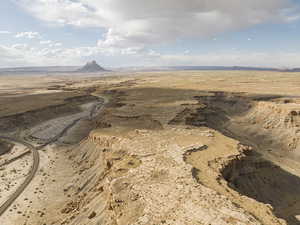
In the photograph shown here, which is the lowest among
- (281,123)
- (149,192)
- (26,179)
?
(26,179)

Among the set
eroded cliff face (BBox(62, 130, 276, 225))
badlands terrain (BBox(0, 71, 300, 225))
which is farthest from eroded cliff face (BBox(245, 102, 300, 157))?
eroded cliff face (BBox(62, 130, 276, 225))

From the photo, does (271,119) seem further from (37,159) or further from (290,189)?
(37,159)

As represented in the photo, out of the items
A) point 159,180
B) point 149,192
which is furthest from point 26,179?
point 149,192

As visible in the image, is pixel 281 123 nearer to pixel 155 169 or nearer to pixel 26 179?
pixel 155 169

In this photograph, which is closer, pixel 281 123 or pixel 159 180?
pixel 159 180

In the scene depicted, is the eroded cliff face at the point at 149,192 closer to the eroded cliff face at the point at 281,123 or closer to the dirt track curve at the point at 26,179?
the dirt track curve at the point at 26,179

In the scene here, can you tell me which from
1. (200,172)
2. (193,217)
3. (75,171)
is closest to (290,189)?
(200,172)

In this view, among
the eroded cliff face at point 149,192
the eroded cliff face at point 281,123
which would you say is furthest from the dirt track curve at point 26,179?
the eroded cliff face at point 281,123

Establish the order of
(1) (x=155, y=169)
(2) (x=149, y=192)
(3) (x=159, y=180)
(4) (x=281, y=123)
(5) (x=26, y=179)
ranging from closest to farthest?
(2) (x=149, y=192)
(3) (x=159, y=180)
(1) (x=155, y=169)
(5) (x=26, y=179)
(4) (x=281, y=123)
